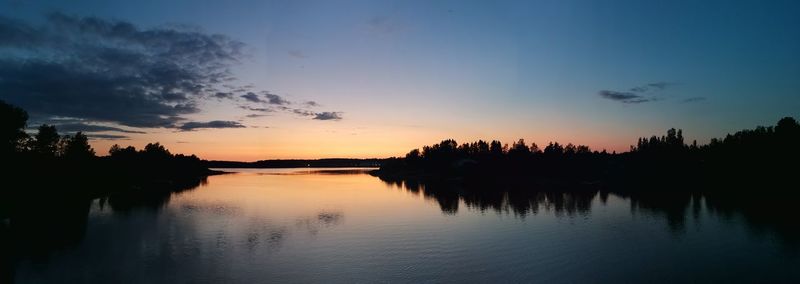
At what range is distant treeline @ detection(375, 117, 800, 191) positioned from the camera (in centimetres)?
11344

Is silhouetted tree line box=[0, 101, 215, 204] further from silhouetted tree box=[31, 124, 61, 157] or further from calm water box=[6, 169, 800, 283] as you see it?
calm water box=[6, 169, 800, 283]

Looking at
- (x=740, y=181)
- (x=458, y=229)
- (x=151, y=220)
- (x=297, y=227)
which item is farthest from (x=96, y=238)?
(x=740, y=181)

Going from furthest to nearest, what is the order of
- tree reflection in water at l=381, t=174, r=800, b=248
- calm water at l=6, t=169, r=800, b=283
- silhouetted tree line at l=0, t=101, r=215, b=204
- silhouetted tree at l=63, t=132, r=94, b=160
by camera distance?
silhouetted tree at l=63, t=132, r=94, b=160
silhouetted tree line at l=0, t=101, r=215, b=204
tree reflection in water at l=381, t=174, r=800, b=248
calm water at l=6, t=169, r=800, b=283

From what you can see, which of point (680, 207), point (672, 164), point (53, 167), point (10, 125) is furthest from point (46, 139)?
point (672, 164)

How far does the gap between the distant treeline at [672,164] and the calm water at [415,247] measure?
→ 53.0m

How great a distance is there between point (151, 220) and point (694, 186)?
144948 mm

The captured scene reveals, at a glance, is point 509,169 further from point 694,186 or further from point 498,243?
point 498,243

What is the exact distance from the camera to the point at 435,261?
39469mm

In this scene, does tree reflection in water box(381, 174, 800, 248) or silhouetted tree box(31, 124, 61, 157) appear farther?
silhouetted tree box(31, 124, 61, 157)

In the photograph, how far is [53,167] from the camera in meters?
87.5

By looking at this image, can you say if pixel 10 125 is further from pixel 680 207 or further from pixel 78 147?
pixel 680 207

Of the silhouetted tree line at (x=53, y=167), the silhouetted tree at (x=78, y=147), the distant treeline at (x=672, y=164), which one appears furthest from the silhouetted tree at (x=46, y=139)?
the distant treeline at (x=672, y=164)

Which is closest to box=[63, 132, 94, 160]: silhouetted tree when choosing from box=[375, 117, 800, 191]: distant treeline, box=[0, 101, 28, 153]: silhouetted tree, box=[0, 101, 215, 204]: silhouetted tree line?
box=[0, 101, 215, 204]: silhouetted tree line

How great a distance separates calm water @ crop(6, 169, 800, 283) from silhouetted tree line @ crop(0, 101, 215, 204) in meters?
9.94
